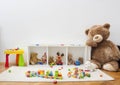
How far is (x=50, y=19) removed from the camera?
225 cm

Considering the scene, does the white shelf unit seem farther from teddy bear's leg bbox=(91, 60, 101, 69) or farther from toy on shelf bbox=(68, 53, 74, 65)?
teddy bear's leg bbox=(91, 60, 101, 69)

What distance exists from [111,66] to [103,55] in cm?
20

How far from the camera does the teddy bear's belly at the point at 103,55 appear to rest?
2.06 metres

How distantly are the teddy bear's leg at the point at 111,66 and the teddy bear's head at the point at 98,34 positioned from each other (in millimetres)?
268

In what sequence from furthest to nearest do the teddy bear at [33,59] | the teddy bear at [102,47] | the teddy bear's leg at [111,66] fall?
the teddy bear at [33,59] < the teddy bear at [102,47] < the teddy bear's leg at [111,66]

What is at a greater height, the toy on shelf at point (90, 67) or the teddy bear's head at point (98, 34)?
the teddy bear's head at point (98, 34)

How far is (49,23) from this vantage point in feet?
7.37

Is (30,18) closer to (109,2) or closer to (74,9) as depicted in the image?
(74,9)

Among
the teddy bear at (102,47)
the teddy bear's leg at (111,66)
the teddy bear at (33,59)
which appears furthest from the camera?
the teddy bear at (33,59)

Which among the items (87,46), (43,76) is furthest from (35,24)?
(43,76)

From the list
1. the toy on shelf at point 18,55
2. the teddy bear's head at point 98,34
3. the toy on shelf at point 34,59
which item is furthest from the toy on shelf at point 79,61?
the toy on shelf at point 18,55

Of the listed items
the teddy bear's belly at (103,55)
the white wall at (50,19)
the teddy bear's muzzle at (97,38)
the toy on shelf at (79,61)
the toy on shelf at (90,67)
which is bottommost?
the toy on shelf at (90,67)

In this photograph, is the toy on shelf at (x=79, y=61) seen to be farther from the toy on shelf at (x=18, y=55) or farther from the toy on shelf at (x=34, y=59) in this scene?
the toy on shelf at (x=18, y=55)

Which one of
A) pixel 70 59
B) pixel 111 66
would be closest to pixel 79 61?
pixel 70 59
